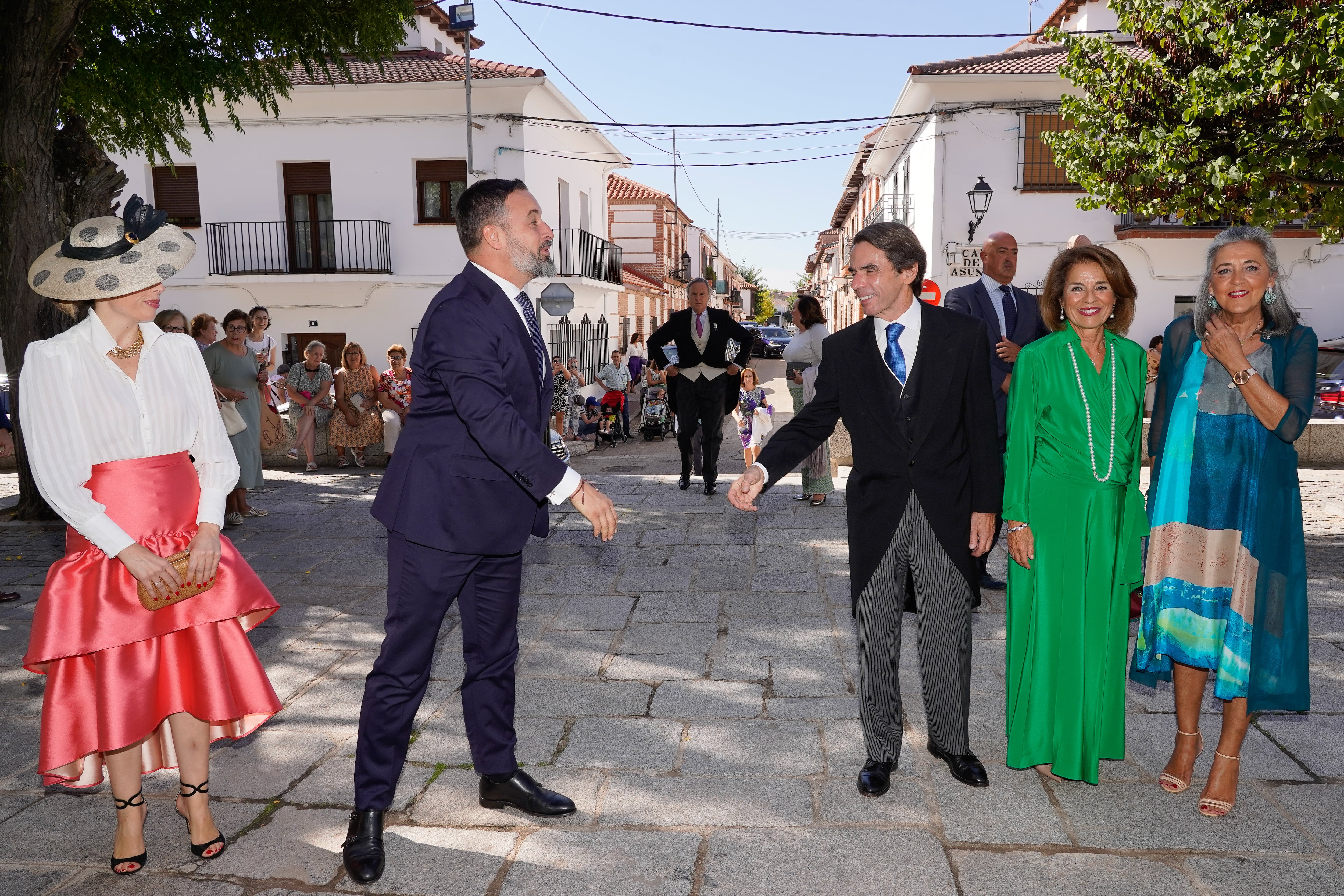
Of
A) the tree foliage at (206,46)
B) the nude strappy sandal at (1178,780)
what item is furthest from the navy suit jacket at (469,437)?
the tree foliage at (206,46)

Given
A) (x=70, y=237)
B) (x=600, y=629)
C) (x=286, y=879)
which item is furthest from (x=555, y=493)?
(x=600, y=629)

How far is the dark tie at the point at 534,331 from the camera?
289cm

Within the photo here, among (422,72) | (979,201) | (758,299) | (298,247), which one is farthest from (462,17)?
(758,299)

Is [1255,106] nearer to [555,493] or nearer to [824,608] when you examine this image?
[824,608]

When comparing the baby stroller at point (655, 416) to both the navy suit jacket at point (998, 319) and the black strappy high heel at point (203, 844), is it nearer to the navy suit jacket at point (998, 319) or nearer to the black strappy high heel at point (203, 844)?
the navy suit jacket at point (998, 319)

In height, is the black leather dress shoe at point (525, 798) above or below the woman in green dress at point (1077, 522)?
below

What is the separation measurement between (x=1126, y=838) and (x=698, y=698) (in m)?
1.71

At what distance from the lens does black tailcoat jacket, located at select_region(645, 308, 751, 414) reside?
8766 mm

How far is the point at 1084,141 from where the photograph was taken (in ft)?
25.1

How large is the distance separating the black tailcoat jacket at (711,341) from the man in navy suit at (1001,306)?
345 cm

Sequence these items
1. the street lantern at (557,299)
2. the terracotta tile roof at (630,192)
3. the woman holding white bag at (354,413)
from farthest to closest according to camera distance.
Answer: the terracotta tile roof at (630,192)
the street lantern at (557,299)
the woman holding white bag at (354,413)

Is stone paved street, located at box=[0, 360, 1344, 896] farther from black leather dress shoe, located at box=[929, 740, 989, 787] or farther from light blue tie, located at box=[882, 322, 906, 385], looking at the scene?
light blue tie, located at box=[882, 322, 906, 385]

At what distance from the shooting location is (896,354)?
10.6 feet

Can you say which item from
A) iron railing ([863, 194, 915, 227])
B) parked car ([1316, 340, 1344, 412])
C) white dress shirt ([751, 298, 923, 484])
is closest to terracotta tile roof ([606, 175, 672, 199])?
iron railing ([863, 194, 915, 227])
